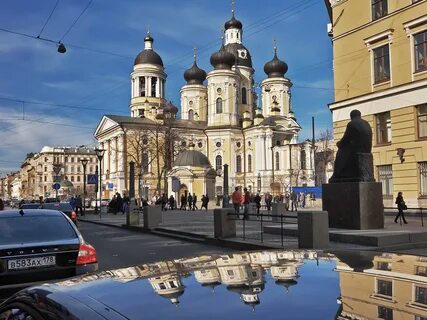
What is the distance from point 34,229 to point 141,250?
26.2 feet

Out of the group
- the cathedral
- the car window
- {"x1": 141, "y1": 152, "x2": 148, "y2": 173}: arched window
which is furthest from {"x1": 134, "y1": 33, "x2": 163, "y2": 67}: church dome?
the car window

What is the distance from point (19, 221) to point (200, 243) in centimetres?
978

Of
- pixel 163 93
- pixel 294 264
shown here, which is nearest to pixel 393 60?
pixel 294 264

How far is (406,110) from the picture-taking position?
27344mm

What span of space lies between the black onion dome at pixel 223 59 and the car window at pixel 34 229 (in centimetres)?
9078

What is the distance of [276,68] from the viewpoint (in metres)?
106

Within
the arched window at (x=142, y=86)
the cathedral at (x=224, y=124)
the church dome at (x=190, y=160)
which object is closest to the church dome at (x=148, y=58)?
the cathedral at (x=224, y=124)

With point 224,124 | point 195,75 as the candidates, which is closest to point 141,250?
point 224,124

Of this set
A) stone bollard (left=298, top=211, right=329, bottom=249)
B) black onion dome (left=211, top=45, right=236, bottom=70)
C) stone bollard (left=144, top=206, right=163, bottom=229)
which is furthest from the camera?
black onion dome (left=211, top=45, right=236, bottom=70)

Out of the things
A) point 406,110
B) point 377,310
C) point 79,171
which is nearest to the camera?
point 377,310

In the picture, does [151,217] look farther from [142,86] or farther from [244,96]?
[142,86]

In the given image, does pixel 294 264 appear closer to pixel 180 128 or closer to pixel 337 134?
pixel 337 134

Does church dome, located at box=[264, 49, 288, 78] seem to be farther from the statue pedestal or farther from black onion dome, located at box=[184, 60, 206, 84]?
the statue pedestal

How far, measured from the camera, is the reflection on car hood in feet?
6.58
